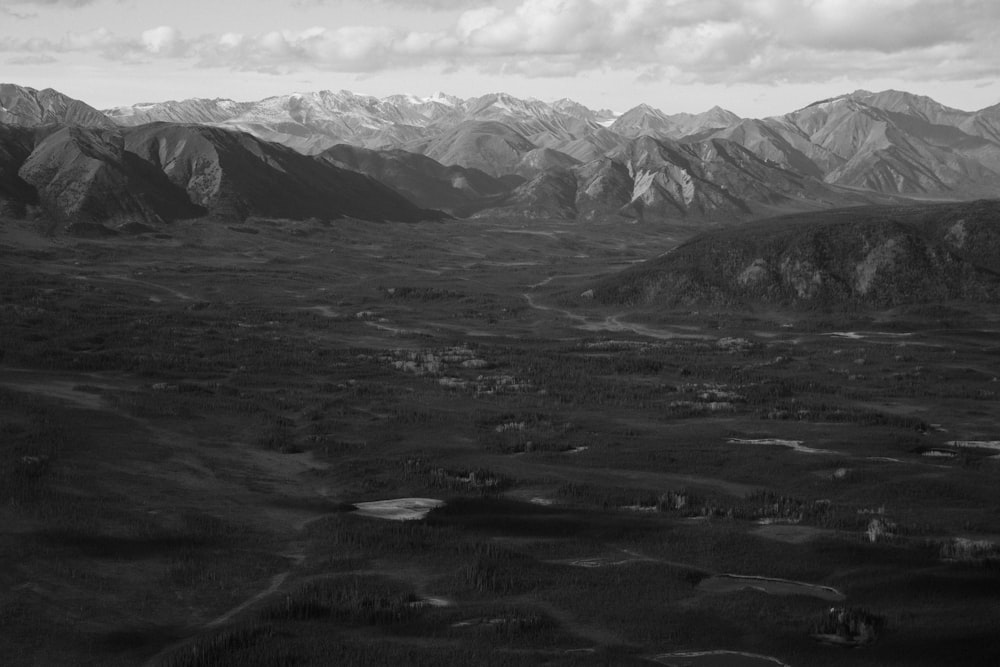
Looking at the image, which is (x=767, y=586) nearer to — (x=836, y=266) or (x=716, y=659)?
(x=716, y=659)

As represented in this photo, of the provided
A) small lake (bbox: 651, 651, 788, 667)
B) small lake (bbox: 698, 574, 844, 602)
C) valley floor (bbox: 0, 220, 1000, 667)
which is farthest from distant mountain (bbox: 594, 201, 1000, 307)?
small lake (bbox: 651, 651, 788, 667)

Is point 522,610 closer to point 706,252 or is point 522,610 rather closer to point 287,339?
point 287,339

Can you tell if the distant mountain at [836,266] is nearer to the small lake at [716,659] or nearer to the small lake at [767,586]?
the small lake at [767,586]

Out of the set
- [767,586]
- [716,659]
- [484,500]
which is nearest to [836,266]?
[484,500]

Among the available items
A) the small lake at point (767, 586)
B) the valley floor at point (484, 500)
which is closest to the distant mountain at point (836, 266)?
the valley floor at point (484, 500)

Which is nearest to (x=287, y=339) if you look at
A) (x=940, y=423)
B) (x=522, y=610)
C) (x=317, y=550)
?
(x=940, y=423)

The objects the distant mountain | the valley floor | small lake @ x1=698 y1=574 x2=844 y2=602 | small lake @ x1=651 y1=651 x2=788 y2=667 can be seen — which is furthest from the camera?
the distant mountain

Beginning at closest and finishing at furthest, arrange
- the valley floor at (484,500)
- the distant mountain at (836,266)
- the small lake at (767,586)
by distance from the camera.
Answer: the valley floor at (484,500) → the small lake at (767,586) → the distant mountain at (836,266)

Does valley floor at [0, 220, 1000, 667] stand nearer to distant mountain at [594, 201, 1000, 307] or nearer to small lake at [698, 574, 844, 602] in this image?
small lake at [698, 574, 844, 602]
